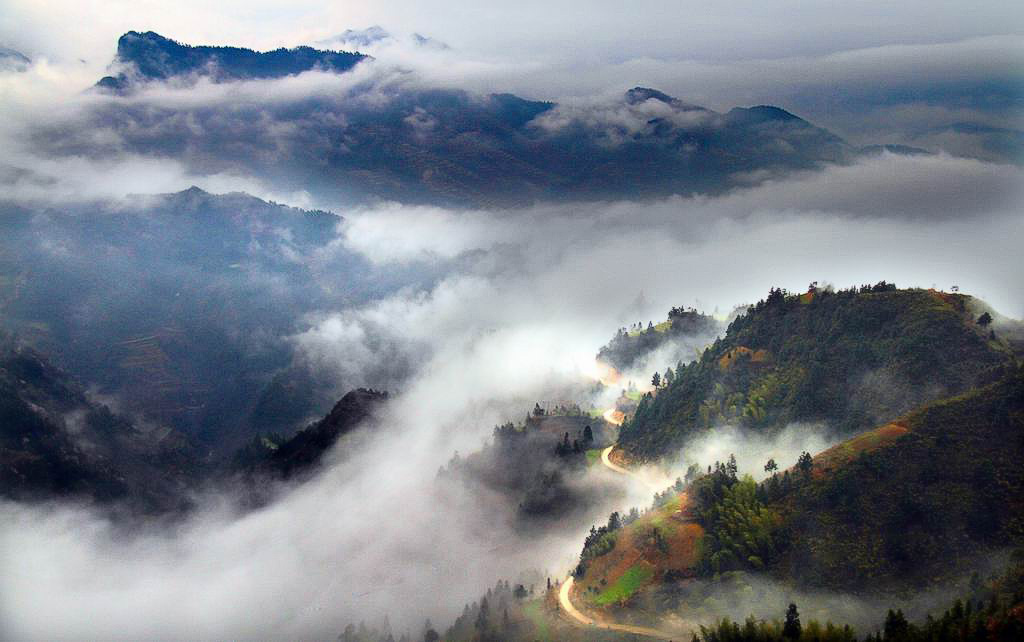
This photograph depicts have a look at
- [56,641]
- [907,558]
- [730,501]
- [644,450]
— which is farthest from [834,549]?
[56,641]

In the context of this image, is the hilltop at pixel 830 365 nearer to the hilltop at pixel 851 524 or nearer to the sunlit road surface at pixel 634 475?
the sunlit road surface at pixel 634 475

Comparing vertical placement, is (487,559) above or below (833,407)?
below

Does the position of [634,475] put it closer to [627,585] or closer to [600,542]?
[600,542]

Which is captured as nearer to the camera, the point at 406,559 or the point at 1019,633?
the point at 1019,633

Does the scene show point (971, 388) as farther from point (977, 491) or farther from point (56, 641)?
point (56, 641)

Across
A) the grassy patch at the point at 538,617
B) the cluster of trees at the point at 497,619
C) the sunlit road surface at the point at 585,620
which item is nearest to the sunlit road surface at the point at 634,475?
the sunlit road surface at the point at 585,620

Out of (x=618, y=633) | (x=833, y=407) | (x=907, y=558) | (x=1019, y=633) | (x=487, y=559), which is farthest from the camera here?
(x=487, y=559)
